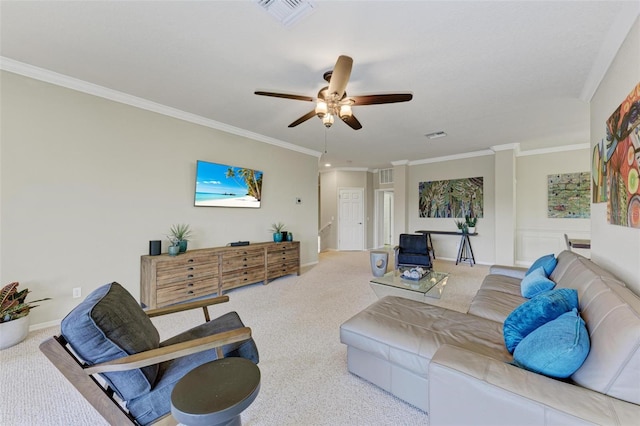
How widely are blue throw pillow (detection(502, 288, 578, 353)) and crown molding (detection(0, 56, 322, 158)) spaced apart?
13.7 feet

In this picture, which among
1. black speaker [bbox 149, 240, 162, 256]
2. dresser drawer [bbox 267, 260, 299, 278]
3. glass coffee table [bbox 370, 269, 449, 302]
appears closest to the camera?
glass coffee table [bbox 370, 269, 449, 302]

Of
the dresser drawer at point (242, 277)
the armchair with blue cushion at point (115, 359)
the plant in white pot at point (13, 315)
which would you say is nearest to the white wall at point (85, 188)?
the plant in white pot at point (13, 315)

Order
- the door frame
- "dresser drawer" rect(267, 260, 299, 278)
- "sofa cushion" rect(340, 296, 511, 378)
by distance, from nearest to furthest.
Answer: "sofa cushion" rect(340, 296, 511, 378) < "dresser drawer" rect(267, 260, 299, 278) < the door frame

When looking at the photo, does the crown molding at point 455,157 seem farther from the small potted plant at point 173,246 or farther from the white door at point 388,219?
the small potted plant at point 173,246

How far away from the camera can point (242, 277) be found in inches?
153

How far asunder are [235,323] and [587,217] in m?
6.71

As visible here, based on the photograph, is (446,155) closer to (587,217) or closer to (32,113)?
(587,217)

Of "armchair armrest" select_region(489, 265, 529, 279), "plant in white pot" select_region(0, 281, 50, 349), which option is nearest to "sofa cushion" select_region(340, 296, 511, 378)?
"armchair armrest" select_region(489, 265, 529, 279)

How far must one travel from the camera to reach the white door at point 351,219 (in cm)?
782

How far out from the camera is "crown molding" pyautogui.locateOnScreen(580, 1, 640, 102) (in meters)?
1.73

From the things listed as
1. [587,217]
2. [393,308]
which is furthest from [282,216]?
[587,217]

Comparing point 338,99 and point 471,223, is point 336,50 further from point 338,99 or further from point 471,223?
point 471,223

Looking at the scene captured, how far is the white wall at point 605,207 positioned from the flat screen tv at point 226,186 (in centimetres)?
428

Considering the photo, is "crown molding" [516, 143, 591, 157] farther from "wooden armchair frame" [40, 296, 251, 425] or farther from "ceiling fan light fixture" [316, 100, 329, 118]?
"wooden armchair frame" [40, 296, 251, 425]
